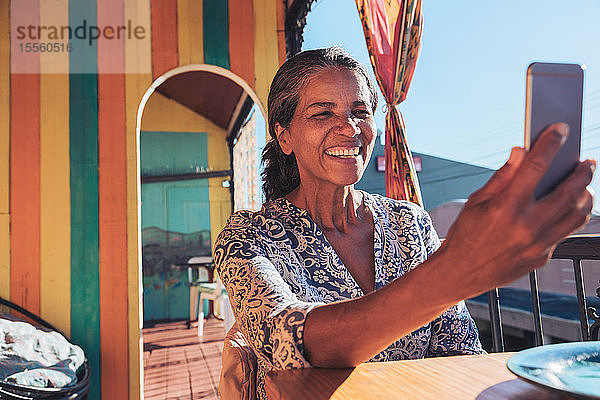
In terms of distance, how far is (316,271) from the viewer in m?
1.17

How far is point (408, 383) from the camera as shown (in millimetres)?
648

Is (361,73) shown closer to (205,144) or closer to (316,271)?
(316,271)

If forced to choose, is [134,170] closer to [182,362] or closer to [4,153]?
[4,153]

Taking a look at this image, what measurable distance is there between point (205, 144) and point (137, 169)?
5.74 m

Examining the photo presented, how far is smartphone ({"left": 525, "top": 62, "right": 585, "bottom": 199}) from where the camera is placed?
1.49ft

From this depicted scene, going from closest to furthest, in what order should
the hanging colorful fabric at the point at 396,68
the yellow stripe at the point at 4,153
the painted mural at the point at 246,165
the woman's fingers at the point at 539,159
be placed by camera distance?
the woman's fingers at the point at 539,159
the hanging colorful fabric at the point at 396,68
the yellow stripe at the point at 4,153
the painted mural at the point at 246,165

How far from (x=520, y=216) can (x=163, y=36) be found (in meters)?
3.31

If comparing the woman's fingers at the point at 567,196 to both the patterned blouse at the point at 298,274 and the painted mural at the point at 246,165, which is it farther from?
the painted mural at the point at 246,165

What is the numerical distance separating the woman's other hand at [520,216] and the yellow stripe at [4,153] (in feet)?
11.1

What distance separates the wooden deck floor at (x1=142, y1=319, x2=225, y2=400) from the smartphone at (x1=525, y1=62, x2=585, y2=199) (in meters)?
3.58

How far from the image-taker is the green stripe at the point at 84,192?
3.17 metres

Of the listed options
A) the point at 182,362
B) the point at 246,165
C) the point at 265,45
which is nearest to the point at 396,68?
the point at 265,45

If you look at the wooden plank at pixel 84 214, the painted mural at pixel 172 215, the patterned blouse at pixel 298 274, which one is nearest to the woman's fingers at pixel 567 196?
the patterned blouse at pixel 298 274

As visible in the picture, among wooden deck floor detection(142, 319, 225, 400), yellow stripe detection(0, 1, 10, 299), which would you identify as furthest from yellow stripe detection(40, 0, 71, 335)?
wooden deck floor detection(142, 319, 225, 400)
